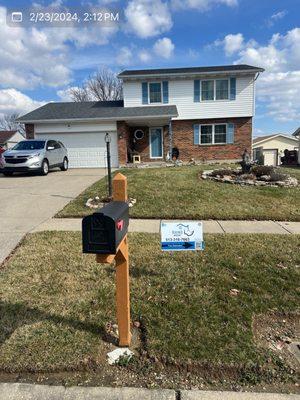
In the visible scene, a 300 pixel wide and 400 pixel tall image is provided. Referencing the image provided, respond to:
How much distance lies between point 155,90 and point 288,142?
153ft

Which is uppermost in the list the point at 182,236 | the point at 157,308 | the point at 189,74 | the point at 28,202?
the point at 189,74

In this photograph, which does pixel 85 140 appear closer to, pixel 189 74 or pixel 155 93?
pixel 155 93

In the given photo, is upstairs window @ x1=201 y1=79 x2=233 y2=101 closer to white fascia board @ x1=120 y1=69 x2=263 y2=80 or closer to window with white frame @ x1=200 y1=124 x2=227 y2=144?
white fascia board @ x1=120 y1=69 x2=263 y2=80

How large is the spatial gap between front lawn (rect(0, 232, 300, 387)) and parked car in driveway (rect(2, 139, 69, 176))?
9.40 meters

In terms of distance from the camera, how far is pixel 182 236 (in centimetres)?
366

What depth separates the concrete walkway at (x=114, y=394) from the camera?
7.80ft

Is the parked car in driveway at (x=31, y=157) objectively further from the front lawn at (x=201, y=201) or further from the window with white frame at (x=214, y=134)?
the window with white frame at (x=214, y=134)

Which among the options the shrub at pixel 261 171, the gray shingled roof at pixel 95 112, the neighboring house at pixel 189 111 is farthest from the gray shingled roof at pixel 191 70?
the shrub at pixel 261 171

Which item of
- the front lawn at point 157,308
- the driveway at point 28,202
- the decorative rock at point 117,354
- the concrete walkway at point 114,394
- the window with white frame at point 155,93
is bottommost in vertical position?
the concrete walkway at point 114,394

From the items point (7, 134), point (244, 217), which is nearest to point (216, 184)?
point (244, 217)

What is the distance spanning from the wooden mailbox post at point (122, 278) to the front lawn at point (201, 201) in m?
4.33

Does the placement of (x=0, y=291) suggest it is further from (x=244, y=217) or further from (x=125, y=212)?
(x=244, y=217)

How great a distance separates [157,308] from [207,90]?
63.2 feet

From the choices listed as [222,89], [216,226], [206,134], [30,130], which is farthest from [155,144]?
[216,226]
